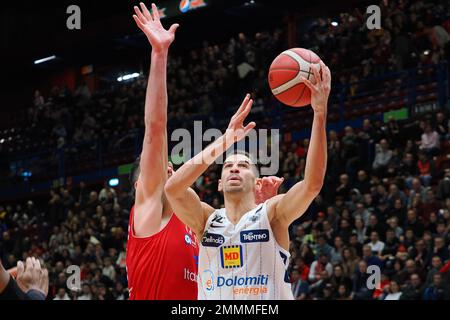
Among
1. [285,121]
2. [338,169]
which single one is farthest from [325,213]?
[285,121]

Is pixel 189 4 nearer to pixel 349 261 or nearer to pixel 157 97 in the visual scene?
pixel 349 261

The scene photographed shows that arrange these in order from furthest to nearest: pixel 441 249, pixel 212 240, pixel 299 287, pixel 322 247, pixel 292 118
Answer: pixel 292 118 → pixel 322 247 → pixel 299 287 → pixel 441 249 → pixel 212 240

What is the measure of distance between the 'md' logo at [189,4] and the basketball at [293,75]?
16.8 metres

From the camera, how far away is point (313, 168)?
17.4ft

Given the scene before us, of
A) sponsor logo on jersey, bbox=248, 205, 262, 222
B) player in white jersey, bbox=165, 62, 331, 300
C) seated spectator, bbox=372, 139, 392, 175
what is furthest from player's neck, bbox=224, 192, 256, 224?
seated spectator, bbox=372, 139, 392, 175

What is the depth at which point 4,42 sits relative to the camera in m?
27.4

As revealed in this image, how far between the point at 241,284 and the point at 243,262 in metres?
0.14

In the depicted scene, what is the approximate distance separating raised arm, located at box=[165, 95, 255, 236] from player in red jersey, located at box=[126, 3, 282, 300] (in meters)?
0.30

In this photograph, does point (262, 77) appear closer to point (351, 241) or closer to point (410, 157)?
point (410, 157)

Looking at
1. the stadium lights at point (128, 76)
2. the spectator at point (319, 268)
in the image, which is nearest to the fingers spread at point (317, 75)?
the spectator at point (319, 268)

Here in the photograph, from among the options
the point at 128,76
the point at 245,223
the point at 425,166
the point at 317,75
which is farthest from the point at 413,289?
the point at 128,76

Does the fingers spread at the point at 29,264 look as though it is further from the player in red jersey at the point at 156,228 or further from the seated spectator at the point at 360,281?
the seated spectator at the point at 360,281

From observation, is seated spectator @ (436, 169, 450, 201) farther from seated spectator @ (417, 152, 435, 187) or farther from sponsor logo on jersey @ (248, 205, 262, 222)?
sponsor logo on jersey @ (248, 205, 262, 222)

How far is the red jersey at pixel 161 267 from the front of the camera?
582cm
